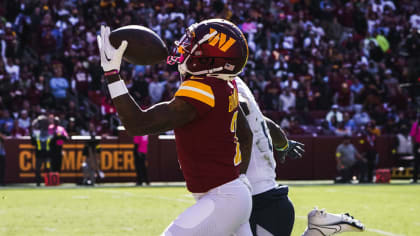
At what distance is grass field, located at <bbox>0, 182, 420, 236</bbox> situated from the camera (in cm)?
865

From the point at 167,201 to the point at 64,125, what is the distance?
6.68m

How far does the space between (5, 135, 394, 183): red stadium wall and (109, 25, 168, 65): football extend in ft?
45.6

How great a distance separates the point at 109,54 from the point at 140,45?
303 mm

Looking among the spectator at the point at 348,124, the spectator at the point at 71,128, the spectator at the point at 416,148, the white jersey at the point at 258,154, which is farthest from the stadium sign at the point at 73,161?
the white jersey at the point at 258,154

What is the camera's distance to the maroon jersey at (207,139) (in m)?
3.83

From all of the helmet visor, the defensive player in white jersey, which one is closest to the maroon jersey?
Result: the helmet visor

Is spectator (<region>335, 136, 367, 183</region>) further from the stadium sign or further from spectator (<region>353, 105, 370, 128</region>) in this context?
the stadium sign

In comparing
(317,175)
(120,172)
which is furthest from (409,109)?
(120,172)

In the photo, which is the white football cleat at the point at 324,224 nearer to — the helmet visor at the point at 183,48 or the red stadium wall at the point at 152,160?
the helmet visor at the point at 183,48

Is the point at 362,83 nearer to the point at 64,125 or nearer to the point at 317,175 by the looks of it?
the point at 317,175

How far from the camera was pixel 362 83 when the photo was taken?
22.0m

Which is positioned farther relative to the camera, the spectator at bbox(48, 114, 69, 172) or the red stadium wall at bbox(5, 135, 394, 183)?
the red stadium wall at bbox(5, 135, 394, 183)

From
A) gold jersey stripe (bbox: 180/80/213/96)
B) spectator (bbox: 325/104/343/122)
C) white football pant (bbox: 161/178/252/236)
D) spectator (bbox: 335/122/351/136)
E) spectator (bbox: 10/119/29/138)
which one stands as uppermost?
gold jersey stripe (bbox: 180/80/213/96)

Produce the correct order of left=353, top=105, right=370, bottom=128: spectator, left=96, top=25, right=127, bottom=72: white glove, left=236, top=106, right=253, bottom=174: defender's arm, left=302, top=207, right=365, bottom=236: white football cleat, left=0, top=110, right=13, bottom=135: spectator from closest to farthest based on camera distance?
left=96, top=25, right=127, bottom=72: white glove
left=236, top=106, right=253, bottom=174: defender's arm
left=302, top=207, right=365, bottom=236: white football cleat
left=0, top=110, right=13, bottom=135: spectator
left=353, top=105, right=370, bottom=128: spectator
